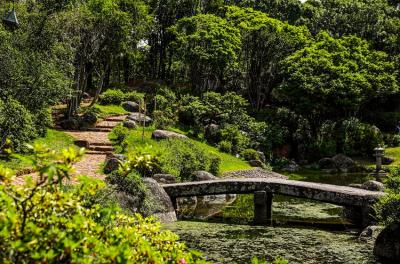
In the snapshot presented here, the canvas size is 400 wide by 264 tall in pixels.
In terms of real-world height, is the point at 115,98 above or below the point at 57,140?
above

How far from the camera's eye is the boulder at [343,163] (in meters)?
40.8

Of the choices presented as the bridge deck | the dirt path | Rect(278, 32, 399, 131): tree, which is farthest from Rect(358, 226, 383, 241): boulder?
Rect(278, 32, 399, 131): tree

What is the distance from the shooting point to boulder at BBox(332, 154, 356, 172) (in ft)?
134

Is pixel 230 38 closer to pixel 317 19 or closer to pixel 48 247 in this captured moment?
pixel 317 19

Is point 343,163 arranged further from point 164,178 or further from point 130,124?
point 164,178

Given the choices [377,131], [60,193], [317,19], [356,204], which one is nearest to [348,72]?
[377,131]

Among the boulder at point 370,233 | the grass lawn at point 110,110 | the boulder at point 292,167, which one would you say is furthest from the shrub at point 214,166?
the boulder at point 370,233

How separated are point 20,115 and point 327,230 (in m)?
15.2

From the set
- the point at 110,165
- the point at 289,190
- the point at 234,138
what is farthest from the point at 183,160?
the point at 234,138

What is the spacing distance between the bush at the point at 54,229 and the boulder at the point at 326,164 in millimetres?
38760

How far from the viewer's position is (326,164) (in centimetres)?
4262

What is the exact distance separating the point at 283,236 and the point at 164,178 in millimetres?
9227

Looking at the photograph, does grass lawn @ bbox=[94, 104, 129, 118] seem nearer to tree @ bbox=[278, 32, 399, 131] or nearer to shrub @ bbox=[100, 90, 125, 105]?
shrub @ bbox=[100, 90, 125, 105]

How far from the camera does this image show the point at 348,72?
45031 mm
